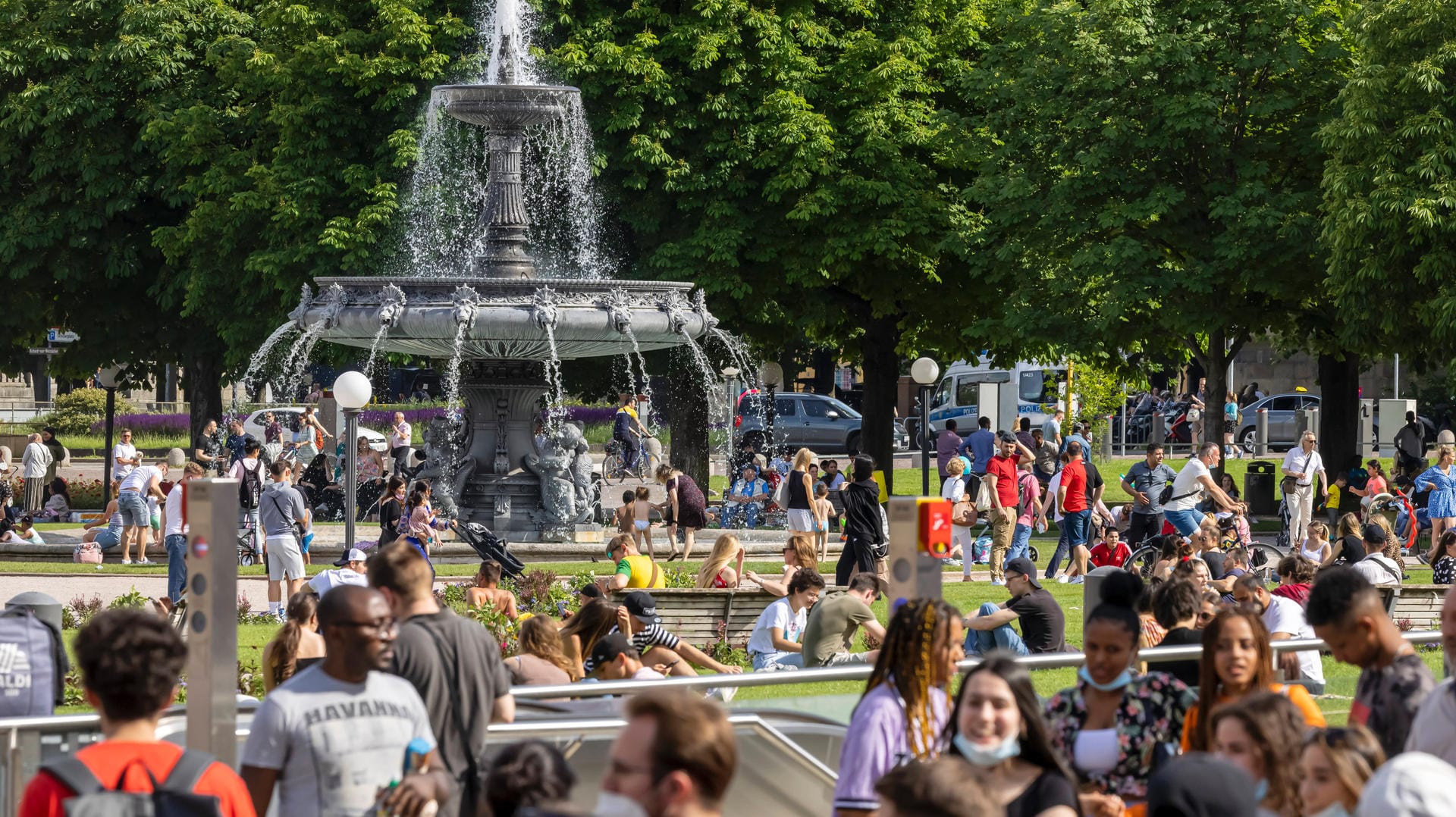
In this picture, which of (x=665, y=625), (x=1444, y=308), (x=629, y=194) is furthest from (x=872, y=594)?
(x=629, y=194)

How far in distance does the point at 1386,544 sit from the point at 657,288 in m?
7.87

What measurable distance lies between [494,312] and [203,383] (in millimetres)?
16430

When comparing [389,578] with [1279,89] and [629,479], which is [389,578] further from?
[629,479]

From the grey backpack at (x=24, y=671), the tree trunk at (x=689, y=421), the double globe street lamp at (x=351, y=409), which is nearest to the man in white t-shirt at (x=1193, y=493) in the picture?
the double globe street lamp at (x=351, y=409)

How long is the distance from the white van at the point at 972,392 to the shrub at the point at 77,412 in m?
25.5

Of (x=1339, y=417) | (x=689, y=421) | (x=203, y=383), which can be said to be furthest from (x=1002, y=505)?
(x=203, y=383)

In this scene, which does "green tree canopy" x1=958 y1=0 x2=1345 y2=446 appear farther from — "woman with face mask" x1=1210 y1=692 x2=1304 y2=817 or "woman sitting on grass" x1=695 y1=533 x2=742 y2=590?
"woman with face mask" x1=1210 y1=692 x2=1304 y2=817

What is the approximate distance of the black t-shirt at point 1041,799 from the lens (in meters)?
5.16

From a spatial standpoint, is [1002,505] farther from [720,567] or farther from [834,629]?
[834,629]

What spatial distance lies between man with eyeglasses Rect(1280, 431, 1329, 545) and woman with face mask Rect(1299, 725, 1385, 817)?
19.5m

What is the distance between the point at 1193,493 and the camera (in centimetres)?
1927

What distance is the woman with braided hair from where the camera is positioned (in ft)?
18.1

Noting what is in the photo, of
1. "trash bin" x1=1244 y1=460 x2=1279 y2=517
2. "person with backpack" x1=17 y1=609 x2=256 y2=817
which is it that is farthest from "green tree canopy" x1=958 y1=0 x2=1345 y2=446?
"person with backpack" x1=17 y1=609 x2=256 y2=817

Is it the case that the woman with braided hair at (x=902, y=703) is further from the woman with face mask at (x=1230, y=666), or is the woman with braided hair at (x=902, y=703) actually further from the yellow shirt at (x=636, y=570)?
the yellow shirt at (x=636, y=570)
